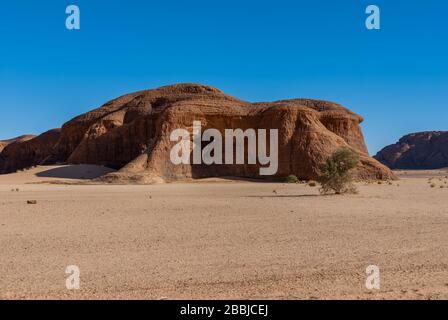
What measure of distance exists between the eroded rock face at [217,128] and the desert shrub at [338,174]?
808 inches

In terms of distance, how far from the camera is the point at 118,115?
238 ft

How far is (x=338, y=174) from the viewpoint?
2678cm

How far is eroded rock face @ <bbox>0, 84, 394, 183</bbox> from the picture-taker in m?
49.8

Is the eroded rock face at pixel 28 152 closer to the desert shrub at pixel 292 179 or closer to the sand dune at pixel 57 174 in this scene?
the sand dune at pixel 57 174

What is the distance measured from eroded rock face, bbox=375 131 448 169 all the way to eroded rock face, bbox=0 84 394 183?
297 ft

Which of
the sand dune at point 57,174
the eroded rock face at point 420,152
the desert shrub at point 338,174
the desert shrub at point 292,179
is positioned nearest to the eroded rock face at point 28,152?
the sand dune at point 57,174

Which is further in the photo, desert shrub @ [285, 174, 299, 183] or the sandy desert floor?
desert shrub @ [285, 174, 299, 183]

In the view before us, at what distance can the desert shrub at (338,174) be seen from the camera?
26.8 m

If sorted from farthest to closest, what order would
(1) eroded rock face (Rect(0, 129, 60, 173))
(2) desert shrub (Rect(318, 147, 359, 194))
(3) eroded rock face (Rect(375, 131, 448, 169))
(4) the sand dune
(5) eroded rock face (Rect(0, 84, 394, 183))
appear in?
1. (3) eroded rock face (Rect(375, 131, 448, 169))
2. (1) eroded rock face (Rect(0, 129, 60, 173))
3. (4) the sand dune
4. (5) eroded rock face (Rect(0, 84, 394, 183))
5. (2) desert shrub (Rect(318, 147, 359, 194))

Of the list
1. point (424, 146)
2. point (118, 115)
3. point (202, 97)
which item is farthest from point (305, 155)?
point (424, 146)

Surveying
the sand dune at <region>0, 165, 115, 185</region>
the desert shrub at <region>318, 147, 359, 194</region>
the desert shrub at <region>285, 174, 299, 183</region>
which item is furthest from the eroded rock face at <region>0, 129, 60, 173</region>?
the desert shrub at <region>318, 147, 359, 194</region>

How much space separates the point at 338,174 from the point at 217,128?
30367 millimetres

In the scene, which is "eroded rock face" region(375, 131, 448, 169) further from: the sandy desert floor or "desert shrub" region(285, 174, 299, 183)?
the sandy desert floor
